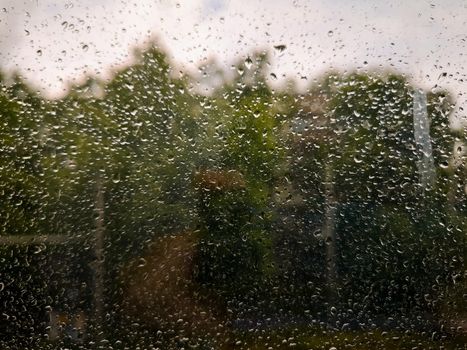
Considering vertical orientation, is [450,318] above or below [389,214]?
below

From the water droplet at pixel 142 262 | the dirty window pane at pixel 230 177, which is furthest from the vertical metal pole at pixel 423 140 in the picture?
the water droplet at pixel 142 262

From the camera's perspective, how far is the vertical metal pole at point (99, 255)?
1.06m

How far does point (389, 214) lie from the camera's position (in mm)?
1118

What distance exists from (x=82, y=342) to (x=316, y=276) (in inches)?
21.1

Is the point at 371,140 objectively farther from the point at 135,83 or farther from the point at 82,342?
the point at 82,342

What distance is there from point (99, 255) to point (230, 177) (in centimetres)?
34

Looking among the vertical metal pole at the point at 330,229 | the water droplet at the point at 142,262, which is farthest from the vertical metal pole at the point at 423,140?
the water droplet at the point at 142,262

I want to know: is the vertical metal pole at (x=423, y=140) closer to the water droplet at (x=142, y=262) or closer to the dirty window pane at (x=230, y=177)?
the dirty window pane at (x=230, y=177)

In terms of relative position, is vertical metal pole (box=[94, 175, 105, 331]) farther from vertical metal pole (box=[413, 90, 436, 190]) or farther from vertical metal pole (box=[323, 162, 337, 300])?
vertical metal pole (box=[413, 90, 436, 190])

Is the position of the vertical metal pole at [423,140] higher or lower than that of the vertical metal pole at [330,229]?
higher

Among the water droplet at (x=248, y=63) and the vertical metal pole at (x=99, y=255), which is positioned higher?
the water droplet at (x=248, y=63)

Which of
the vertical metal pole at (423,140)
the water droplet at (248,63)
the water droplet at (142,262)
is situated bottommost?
the water droplet at (142,262)

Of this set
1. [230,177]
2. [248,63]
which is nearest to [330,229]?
[230,177]

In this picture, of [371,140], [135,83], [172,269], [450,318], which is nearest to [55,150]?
[135,83]
